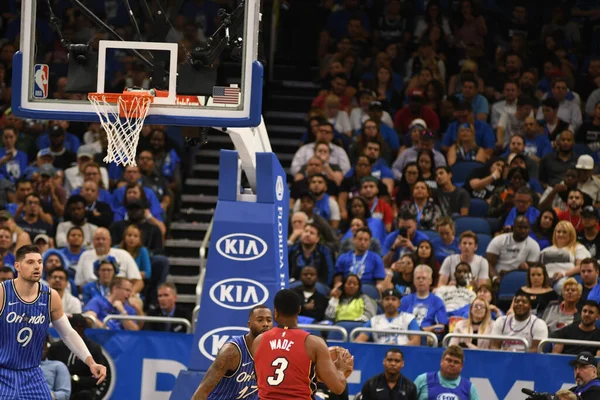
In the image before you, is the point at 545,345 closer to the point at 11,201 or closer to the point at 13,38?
the point at 11,201

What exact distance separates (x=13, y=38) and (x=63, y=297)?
26.2 feet

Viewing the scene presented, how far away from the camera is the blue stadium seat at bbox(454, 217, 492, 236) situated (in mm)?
15219

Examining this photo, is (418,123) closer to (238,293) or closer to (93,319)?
(93,319)

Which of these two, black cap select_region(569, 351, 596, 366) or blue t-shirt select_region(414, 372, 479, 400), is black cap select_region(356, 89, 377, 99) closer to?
blue t-shirt select_region(414, 372, 479, 400)

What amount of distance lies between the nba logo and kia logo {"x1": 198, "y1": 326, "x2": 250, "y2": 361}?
284 cm

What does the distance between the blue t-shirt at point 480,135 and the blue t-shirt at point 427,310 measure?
408 centimetres

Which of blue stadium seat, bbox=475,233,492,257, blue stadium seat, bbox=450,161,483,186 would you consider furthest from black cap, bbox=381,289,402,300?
blue stadium seat, bbox=450,161,483,186

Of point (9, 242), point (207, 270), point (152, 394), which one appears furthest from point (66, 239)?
point (207, 270)

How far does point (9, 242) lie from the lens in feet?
48.0

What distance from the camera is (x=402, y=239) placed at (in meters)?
14.6

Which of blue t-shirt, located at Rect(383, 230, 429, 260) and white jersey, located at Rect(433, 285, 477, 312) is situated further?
blue t-shirt, located at Rect(383, 230, 429, 260)

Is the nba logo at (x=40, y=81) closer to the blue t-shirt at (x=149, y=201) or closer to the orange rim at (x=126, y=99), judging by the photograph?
the orange rim at (x=126, y=99)

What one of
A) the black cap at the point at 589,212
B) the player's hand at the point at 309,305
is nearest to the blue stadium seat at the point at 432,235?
the black cap at the point at 589,212

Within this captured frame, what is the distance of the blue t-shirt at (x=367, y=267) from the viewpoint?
565 inches
